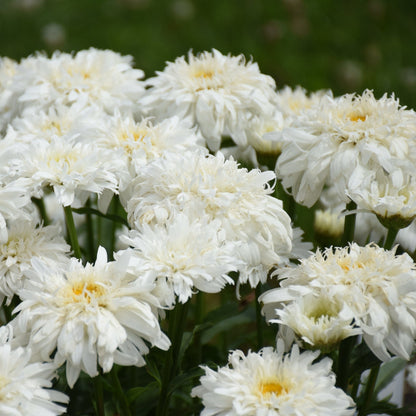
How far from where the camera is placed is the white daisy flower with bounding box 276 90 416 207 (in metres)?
1.05

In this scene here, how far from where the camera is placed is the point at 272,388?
81cm

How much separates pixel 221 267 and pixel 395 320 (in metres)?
0.21

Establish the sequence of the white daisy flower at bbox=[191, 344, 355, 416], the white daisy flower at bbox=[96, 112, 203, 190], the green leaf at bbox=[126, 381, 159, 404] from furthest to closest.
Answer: the white daisy flower at bbox=[96, 112, 203, 190]
the green leaf at bbox=[126, 381, 159, 404]
the white daisy flower at bbox=[191, 344, 355, 416]

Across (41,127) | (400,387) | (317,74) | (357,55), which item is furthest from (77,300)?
(357,55)

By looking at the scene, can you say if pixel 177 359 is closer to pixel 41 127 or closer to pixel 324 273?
pixel 324 273

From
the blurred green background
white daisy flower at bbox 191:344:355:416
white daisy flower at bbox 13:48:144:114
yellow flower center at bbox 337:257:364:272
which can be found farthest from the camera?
the blurred green background

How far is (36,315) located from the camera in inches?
33.0

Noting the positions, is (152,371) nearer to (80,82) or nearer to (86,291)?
(86,291)

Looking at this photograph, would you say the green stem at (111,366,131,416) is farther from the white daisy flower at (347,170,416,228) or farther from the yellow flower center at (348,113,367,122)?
the yellow flower center at (348,113,367,122)

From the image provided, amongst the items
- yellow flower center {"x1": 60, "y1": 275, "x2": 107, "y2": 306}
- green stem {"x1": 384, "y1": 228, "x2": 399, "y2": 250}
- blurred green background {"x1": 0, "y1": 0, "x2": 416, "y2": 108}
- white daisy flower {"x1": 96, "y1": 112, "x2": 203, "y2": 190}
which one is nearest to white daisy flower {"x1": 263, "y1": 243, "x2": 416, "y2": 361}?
green stem {"x1": 384, "y1": 228, "x2": 399, "y2": 250}

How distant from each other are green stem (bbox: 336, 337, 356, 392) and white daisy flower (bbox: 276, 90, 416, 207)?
20cm

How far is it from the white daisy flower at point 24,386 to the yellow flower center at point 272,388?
0.71 feet

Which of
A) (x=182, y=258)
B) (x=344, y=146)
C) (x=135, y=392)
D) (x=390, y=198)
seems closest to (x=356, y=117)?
(x=344, y=146)

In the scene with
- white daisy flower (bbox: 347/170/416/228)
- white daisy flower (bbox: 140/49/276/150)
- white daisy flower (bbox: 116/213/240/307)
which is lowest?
white daisy flower (bbox: 116/213/240/307)
